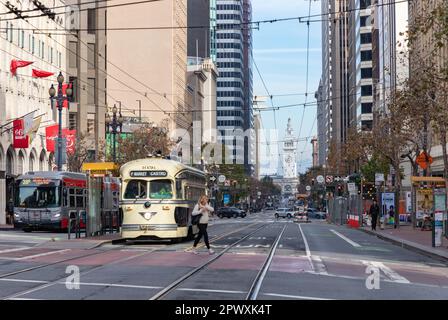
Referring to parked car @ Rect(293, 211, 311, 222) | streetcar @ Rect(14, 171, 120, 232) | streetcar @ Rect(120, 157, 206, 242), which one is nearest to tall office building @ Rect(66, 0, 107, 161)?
parked car @ Rect(293, 211, 311, 222)

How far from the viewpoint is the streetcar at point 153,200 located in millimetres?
30062

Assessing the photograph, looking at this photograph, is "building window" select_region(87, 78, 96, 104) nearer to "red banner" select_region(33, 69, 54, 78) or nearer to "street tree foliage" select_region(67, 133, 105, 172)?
"street tree foliage" select_region(67, 133, 105, 172)

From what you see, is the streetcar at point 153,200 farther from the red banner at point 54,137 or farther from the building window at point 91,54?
the building window at point 91,54

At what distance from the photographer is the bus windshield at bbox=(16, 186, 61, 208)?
43.2m

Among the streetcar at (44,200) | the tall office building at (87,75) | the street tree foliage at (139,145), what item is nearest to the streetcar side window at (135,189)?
the streetcar at (44,200)

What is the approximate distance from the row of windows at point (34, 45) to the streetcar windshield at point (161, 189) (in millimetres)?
29973

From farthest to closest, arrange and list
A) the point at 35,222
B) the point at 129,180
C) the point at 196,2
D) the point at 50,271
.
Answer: the point at 196,2 < the point at 35,222 < the point at 129,180 < the point at 50,271

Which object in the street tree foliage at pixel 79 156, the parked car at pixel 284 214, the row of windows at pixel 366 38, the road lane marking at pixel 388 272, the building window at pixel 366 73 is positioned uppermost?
the row of windows at pixel 366 38

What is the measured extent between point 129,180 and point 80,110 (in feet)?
184

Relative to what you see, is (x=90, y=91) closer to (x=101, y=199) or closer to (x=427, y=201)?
(x=427, y=201)

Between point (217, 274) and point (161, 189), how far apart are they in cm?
1224

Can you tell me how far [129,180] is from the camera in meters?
30.6
